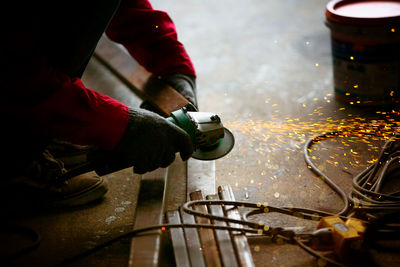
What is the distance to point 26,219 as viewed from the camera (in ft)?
6.77

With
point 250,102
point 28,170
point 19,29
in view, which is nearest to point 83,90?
point 19,29

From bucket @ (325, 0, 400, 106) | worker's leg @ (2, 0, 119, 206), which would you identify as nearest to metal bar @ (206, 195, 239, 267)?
worker's leg @ (2, 0, 119, 206)

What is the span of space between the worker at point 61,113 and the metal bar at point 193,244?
0.28m

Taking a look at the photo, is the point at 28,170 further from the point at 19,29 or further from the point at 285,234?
the point at 285,234

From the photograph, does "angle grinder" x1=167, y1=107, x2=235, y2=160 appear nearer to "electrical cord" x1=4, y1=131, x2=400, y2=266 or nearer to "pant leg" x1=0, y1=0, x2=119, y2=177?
"electrical cord" x1=4, y1=131, x2=400, y2=266

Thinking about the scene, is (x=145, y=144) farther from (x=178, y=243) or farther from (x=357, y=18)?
(x=357, y=18)

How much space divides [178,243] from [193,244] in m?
0.07

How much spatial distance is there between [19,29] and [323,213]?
146cm

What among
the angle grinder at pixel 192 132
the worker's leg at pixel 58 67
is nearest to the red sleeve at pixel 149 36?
the worker's leg at pixel 58 67

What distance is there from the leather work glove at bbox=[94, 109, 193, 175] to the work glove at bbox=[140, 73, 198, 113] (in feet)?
1.67

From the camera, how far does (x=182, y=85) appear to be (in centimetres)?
237

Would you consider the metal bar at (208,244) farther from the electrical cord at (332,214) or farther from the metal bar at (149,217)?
the metal bar at (149,217)

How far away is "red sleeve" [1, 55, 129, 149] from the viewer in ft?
5.10

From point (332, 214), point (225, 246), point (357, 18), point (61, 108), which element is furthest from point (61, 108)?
point (357, 18)
